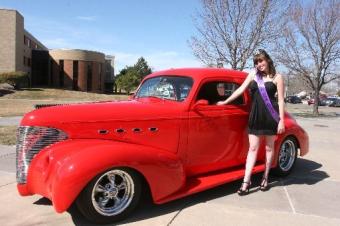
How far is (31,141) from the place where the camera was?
15.5 ft

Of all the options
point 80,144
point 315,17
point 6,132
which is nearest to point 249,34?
point 315,17

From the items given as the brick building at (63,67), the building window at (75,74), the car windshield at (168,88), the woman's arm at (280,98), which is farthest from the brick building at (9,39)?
the woman's arm at (280,98)

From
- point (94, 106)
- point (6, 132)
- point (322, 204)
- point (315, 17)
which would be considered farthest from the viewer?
point (315, 17)

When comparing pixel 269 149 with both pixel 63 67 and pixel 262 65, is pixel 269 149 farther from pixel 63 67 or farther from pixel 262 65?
pixel 63 67

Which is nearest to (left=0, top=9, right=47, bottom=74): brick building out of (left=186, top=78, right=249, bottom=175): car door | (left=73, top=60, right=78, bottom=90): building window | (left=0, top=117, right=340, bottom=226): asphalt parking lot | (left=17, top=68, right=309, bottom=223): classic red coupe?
(left=73, top=60, right=78, bottom=90): building window

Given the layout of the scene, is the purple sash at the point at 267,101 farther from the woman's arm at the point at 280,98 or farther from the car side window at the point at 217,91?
the car side window at the point at 217,91

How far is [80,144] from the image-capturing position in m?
4.57

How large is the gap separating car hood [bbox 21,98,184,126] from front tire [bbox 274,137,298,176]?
2383 mm

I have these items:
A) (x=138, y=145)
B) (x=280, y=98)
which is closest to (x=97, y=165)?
(x=138, y=145)

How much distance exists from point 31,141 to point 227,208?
97.1 inches

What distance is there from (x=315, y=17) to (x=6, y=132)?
72.9 ft

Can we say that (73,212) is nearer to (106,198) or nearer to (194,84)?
(106,198)

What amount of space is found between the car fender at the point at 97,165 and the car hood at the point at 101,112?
10.5 inches

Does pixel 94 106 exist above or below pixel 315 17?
below
